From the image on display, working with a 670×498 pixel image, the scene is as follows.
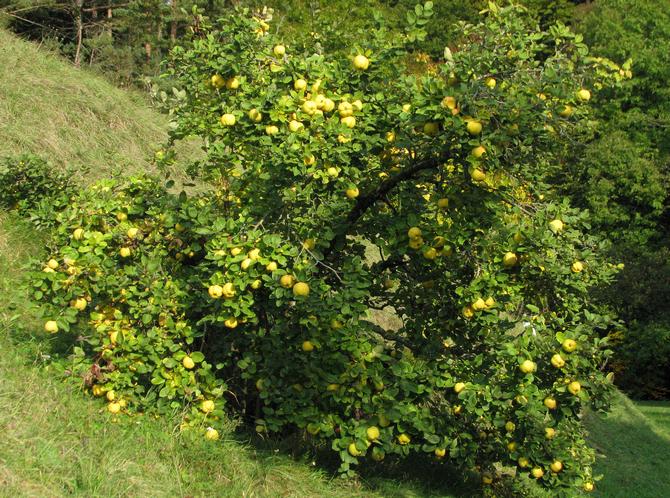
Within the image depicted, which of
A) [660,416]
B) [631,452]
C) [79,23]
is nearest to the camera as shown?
[631,452]

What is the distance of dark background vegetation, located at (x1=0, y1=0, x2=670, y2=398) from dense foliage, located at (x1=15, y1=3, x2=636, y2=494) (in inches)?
298

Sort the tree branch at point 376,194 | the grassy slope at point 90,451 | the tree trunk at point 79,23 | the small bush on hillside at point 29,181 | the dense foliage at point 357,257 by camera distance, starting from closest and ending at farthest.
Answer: the grassy slope at point 90,451
the dense foliage at point 357,257
the tree branch at point 376,194
the small bush on hillside at point 29,181
the tree trunk at point 79,23

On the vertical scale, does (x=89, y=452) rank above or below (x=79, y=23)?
below

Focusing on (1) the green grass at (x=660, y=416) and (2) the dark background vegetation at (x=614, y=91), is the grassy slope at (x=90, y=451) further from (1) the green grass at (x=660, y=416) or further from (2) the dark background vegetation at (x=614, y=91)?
(1) the green grass at (x=660, y=416)

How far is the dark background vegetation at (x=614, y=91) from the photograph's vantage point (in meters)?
13.4

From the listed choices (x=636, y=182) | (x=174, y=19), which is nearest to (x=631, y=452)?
(x=174, y=19)

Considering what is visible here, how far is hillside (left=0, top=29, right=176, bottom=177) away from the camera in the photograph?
834 centimetres

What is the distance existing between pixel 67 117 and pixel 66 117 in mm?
17

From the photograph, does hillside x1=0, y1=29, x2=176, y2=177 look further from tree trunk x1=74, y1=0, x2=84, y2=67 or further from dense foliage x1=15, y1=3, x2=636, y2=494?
dense foliage x1=15, y1=3, x2=636, y2=494

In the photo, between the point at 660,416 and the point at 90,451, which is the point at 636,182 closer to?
the point at 660,416

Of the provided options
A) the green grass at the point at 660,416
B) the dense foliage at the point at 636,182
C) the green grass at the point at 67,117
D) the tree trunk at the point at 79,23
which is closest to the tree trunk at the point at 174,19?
the tree trunk at the point at 79,23

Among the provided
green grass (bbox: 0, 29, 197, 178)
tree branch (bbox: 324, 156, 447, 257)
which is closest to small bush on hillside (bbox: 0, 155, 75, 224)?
green grass (bbox: 0, 29, 197, 178)

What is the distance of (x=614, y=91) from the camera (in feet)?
72.6

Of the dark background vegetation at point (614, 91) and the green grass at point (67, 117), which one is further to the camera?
the dark background vegetation at point (614, 91)
